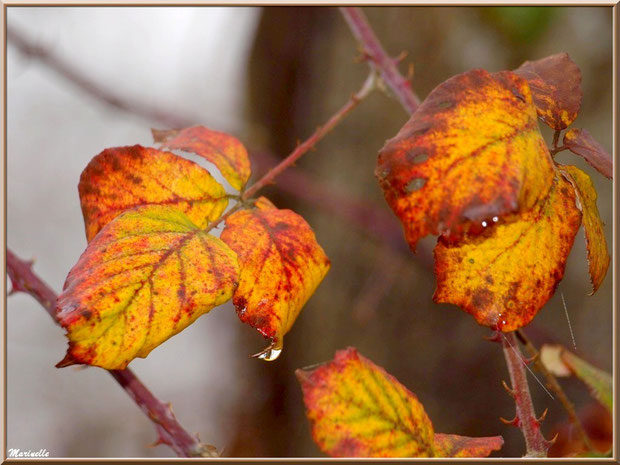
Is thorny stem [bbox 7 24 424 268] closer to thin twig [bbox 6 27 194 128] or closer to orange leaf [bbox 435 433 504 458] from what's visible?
thin twig [bbox 6 27 194 128]

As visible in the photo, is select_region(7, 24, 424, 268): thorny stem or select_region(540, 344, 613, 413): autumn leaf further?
select_region(7, 24, 424, 268): thorny stem

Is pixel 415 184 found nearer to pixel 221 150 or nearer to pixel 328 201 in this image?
pixel 221 150

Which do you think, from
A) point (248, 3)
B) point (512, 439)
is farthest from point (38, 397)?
point (248, 3)

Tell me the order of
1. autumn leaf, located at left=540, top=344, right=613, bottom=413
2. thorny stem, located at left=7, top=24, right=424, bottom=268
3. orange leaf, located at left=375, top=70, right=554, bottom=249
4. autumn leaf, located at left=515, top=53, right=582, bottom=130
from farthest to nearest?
thorny stem, located at left=7, top=24, right=424, bottom=268 → autumn leaf, located at left=540, top=344, right=613, bottom=413 → autumn leaf, located at left=515, top=53, right=582, bottom=130 → orange leaf, located at left=375, top=70, right=554, bottom=249

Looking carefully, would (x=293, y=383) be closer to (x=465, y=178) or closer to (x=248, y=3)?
(x=248, y=3)

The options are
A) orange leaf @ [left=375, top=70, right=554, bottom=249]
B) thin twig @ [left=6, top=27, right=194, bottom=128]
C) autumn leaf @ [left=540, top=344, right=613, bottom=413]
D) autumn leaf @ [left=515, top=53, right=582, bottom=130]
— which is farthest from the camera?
thin twig @ [left=6, top=27, right=194, bottom=128]

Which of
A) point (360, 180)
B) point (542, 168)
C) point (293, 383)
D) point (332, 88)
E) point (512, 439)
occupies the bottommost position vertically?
point (512, 439)

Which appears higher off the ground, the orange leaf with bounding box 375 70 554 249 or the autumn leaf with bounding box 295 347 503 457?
the orange leaf with bounding box 375 70 554 249

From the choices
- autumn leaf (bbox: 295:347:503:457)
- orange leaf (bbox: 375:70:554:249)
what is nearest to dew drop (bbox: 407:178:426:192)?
orange leaf (bbox: 375:70:554:249)
